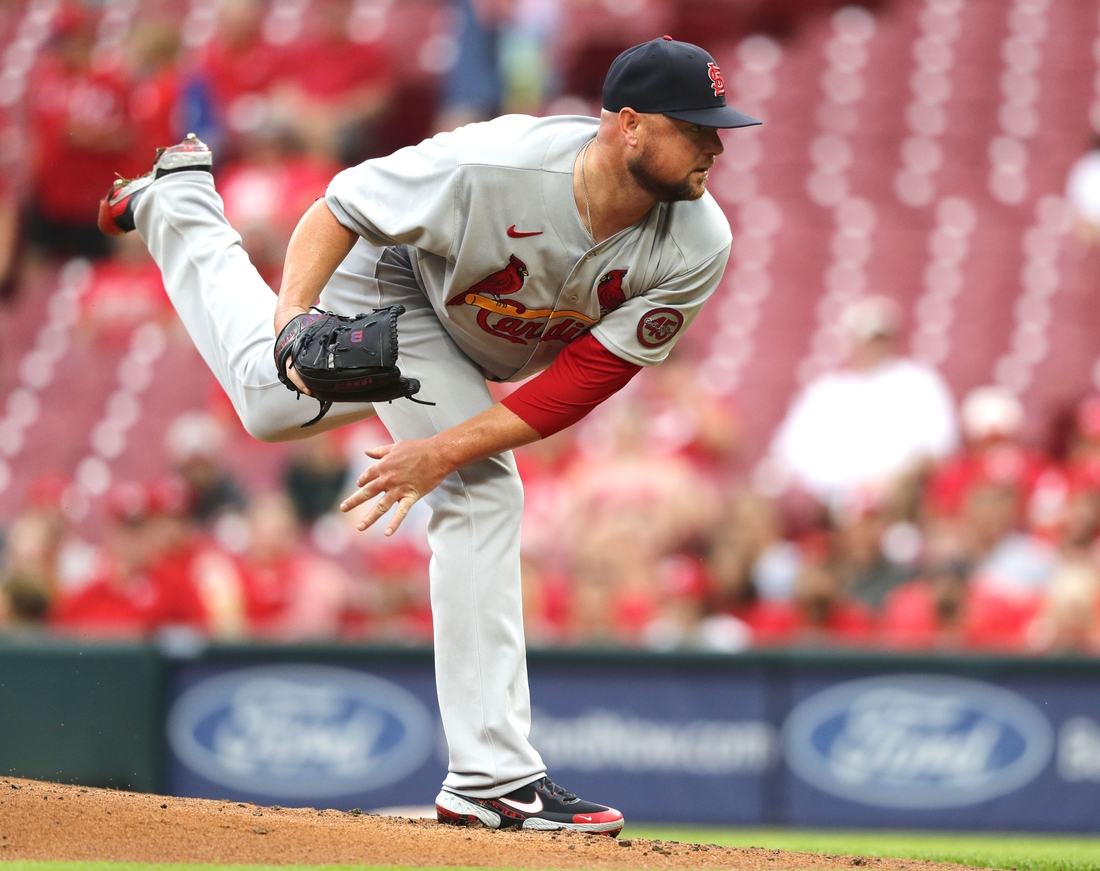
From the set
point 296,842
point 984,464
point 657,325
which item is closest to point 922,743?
point 984,464

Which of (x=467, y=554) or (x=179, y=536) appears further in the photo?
(x=179, y=536)

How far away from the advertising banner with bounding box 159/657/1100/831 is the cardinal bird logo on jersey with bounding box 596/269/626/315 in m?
3.07

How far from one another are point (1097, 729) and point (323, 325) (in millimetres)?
4365

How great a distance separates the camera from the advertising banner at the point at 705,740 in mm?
6277

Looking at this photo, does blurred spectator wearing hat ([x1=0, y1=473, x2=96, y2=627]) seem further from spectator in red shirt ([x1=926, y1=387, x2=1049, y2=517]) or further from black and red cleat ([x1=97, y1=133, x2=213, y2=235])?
spectator in red shirt ([x1=926, y1=387, x2=1049, y2=517])

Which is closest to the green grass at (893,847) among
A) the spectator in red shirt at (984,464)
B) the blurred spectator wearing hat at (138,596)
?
the spectator in red shirt at (984,464)

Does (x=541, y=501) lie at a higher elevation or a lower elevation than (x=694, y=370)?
lower

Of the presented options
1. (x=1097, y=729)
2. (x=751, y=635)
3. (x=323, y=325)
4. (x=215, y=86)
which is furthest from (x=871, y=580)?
(x=215, y=86)

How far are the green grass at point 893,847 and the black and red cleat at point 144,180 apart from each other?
1.79 metres

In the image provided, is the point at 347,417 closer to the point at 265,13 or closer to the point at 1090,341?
the point at 1090,341

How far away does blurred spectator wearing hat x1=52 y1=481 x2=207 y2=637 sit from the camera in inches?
271

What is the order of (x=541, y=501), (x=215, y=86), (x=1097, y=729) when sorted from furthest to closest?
1. (x=215, y=86)
2. (x=541, y=501)
3. (x=1097, y=729)

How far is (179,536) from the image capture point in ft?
22.7

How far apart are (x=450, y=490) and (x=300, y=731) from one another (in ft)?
10.1
